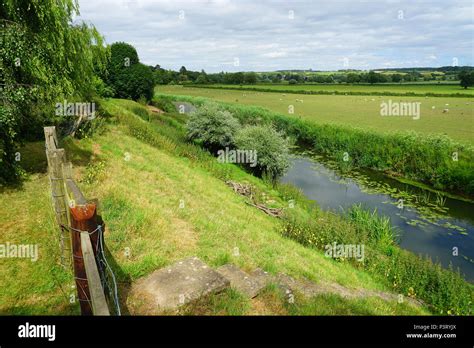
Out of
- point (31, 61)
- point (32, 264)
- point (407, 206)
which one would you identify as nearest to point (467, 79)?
point (407, 206)

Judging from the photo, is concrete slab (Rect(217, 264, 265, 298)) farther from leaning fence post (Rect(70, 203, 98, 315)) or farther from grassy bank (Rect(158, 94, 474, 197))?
grassy bank (Rect(158, 94, 474, 197))

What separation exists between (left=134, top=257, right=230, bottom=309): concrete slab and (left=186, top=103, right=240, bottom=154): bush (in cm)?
1840

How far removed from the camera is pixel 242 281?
7105 millimetres

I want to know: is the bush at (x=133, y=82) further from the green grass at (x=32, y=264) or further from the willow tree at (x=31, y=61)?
the green grass at (x=32, y=264)

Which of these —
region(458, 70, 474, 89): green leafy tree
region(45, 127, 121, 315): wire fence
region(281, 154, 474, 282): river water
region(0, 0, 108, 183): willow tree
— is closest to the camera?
region(45, 127, 121, 315): wire fence

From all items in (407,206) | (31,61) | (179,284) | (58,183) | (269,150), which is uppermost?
(31,61)

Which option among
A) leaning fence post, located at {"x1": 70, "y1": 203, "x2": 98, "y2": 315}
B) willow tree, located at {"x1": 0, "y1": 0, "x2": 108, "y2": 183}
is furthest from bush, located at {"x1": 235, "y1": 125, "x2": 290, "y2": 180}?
leaning fence post, located at {"x1": 70, "y1": 203, "x2": 98, "y2": 315}

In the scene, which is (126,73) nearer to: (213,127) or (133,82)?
(133,82)

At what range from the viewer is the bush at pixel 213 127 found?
2492 cm

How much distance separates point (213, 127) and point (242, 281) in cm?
1890

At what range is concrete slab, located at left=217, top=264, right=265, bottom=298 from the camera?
6.75 metres

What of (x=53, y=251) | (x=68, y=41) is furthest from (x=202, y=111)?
(x=53, y=251)
